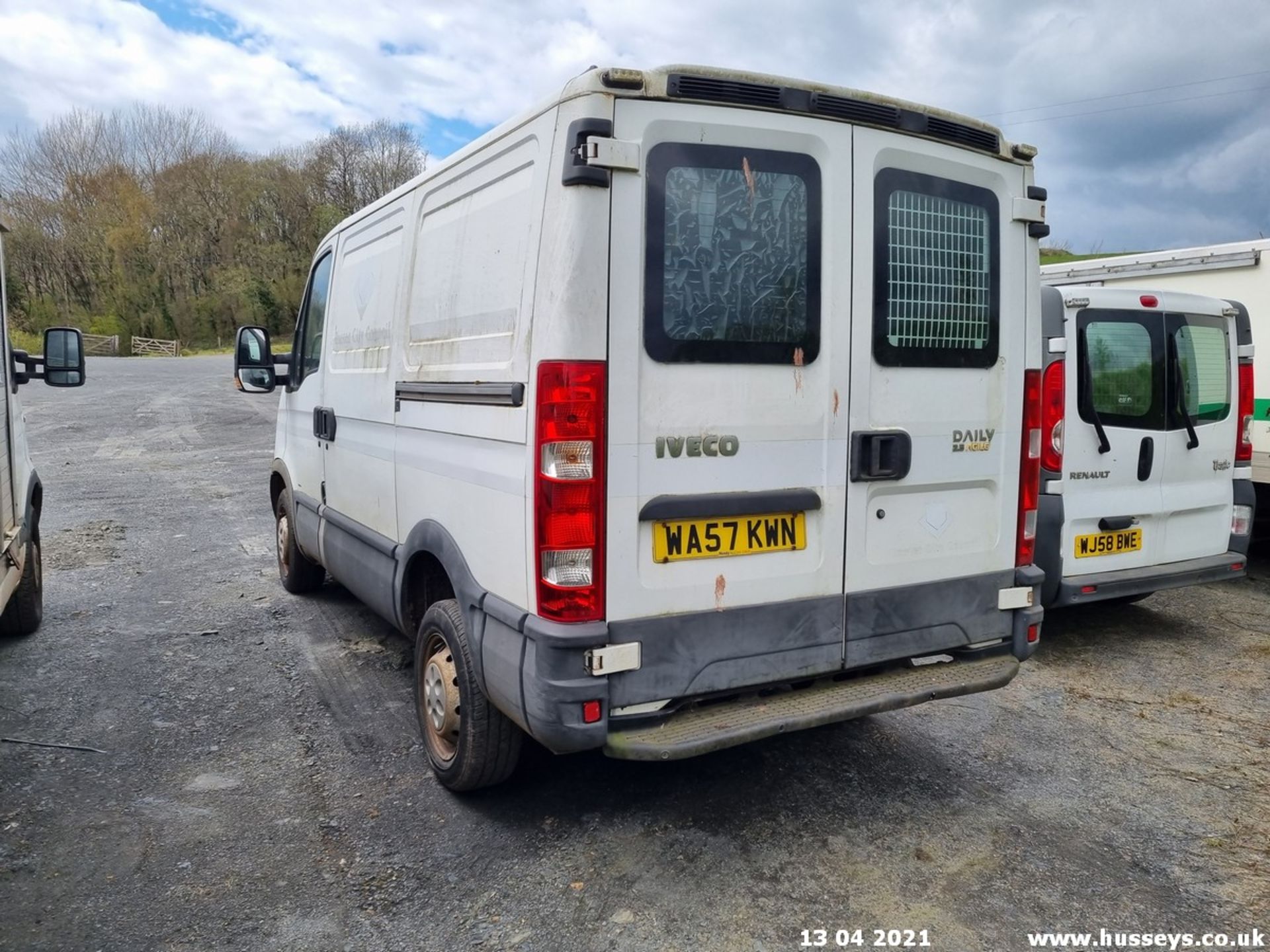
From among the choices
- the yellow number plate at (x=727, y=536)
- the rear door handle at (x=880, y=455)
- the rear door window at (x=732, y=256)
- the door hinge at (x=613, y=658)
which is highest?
the rear door window at (x=732, y=256)

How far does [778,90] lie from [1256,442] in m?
5.52

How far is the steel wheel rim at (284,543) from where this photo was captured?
6.38 metres

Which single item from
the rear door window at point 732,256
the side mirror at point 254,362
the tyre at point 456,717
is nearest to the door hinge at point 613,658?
the tyre at point 456,717

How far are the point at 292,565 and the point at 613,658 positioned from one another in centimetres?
419

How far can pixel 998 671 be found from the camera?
351cm

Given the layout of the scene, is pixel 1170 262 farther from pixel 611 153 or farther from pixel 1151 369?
pixel 611 153

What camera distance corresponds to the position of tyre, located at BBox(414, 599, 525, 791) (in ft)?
10.9

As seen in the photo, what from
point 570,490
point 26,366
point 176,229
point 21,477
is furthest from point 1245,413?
point 176,229

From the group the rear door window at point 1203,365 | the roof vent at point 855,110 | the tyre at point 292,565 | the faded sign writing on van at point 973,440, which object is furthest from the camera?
the tyre at point 292,565

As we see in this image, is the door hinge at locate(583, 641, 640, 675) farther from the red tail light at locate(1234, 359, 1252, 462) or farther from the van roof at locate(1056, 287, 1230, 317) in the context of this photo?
the red tail light at locate(1234, 359, 1252, 462)

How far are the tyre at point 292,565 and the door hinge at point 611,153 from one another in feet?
13.8

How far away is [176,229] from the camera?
175 feet

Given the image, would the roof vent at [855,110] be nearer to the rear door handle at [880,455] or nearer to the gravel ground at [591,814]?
the rear door handle at [880,455]

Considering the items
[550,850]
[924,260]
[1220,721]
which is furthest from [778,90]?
[1220,721]
